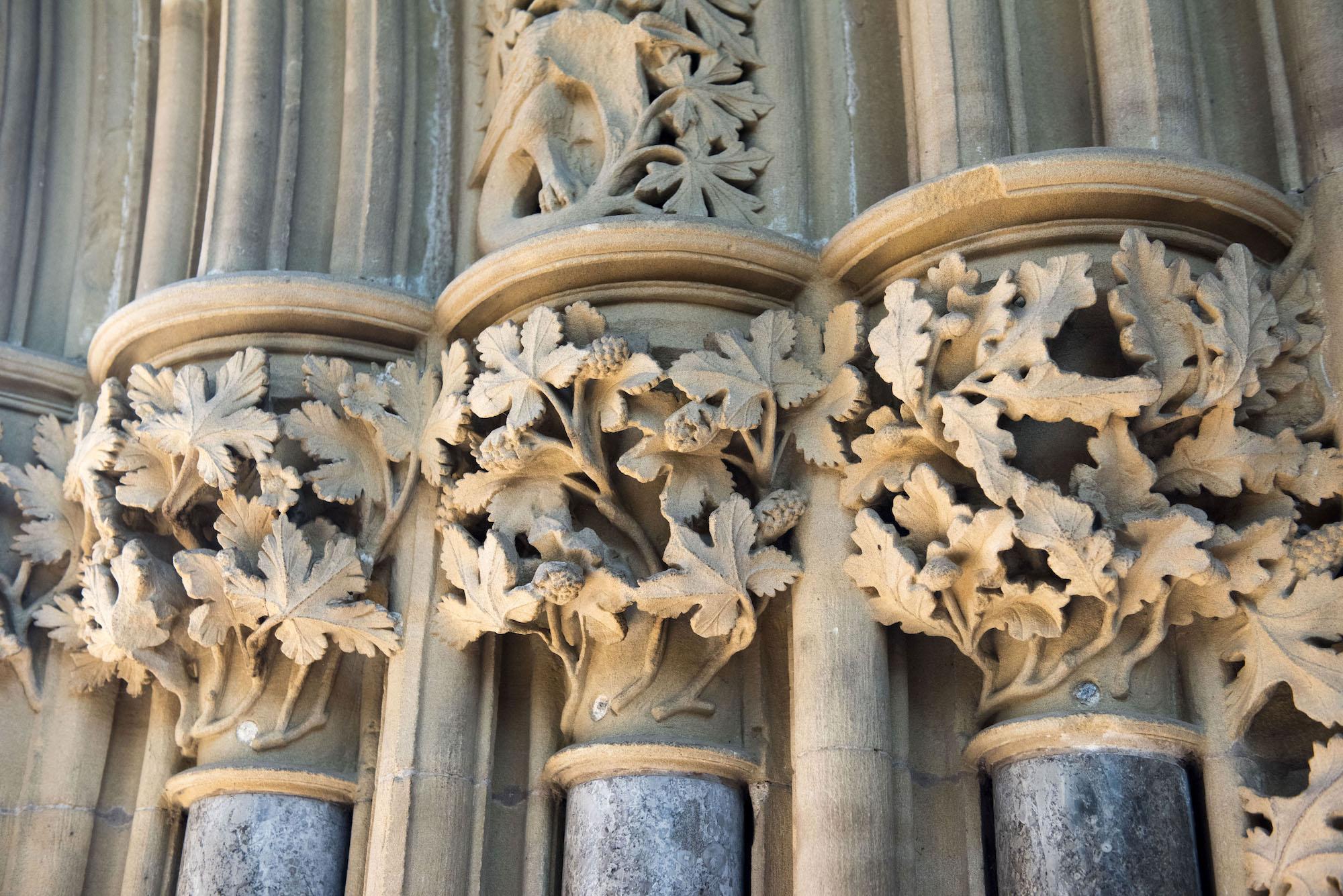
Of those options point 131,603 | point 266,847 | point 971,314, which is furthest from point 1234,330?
point 131,603

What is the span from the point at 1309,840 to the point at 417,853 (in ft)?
3.86

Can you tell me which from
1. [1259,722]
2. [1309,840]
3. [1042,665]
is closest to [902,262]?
[1042,665]

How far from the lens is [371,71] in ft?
9.60

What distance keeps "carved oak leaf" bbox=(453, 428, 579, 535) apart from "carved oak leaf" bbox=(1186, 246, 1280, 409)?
2.87ft

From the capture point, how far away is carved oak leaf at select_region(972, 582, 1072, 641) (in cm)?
216

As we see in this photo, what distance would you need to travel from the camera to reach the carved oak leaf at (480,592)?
2389 mm

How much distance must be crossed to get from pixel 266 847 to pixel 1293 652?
147cm

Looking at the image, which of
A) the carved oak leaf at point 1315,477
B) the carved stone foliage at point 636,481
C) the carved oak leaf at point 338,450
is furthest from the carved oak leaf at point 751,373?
the carved oak leaf at point 1315,477

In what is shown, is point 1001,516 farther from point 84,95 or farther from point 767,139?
point 84,95

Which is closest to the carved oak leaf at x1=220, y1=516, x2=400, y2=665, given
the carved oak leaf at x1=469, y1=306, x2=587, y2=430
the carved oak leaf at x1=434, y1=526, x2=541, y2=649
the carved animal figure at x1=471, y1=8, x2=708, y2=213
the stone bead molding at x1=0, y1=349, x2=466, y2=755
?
the stone bead molding at x1=0, y1=349, x2=466, y2=755

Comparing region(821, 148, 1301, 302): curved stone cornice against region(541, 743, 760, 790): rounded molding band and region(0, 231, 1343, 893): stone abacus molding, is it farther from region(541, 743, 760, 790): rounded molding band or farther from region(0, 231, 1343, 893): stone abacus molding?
region(541, 743, 760, 790): rounded molding band

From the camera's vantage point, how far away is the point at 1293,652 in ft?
6.92

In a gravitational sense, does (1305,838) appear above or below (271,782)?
below

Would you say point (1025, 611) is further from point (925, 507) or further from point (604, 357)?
point (604, 357)
